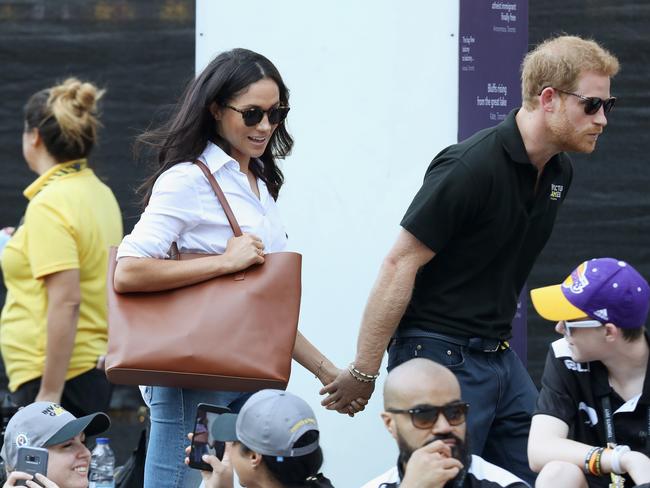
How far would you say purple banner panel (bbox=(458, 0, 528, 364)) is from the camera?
484cm

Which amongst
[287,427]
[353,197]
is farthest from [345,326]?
[287,427]

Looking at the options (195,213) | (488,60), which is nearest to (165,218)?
(195,213)

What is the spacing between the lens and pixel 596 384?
13.0 ft

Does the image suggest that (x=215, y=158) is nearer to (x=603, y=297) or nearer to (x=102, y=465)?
(x=603, y=297)

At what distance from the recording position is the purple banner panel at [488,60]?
15.9 ft

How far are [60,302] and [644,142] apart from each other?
2786mm

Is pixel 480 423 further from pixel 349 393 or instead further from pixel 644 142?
pixel 644 142

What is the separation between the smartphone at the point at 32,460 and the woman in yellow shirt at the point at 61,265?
4.43 feet

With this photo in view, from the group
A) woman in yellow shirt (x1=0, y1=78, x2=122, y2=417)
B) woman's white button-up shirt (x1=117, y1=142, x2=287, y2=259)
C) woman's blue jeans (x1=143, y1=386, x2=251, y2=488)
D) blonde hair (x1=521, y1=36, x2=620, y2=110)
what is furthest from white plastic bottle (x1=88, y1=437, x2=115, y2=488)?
blonde hair (x1=521, y1=36, x2=620, y2=110)

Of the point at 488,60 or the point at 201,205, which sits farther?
the point at 488,60

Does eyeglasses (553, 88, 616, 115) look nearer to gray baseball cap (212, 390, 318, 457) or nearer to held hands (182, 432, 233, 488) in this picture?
gray baseball cap (212, 390, 318, 457)

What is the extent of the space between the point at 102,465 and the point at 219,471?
8.40 feet

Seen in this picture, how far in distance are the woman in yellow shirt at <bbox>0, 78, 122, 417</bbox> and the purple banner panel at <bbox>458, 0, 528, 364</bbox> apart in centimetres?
162

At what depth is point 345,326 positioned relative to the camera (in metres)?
4.87
